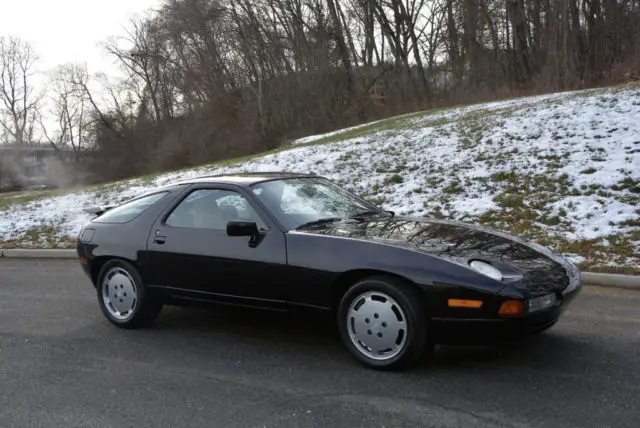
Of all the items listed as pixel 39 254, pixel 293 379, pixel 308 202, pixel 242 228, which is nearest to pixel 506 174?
pixel 308 202

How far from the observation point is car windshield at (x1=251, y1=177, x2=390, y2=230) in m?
4.50

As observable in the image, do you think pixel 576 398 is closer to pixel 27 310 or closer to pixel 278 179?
pixel 278 179

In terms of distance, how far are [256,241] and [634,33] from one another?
76.8ft

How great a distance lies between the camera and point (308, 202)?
15.7ft

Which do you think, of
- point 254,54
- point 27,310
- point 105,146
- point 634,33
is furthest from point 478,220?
point 105,146

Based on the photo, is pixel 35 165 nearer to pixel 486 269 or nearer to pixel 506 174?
pixel 506 174

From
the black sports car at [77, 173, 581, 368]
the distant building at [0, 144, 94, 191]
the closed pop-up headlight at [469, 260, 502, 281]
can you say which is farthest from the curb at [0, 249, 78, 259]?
the distant building at [0, 144, 94, 191]

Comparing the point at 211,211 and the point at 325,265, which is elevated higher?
the point at 211,211

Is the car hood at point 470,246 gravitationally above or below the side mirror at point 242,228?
below

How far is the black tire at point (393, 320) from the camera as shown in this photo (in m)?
3.64

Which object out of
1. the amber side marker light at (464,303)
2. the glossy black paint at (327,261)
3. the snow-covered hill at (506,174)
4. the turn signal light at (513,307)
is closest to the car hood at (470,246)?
the glossy black paint at (327,261)

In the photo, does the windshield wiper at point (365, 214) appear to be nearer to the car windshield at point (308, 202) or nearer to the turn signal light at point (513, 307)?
the car windshield at point (308, 202)

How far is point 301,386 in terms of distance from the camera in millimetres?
3723

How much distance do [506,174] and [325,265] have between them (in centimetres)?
751
